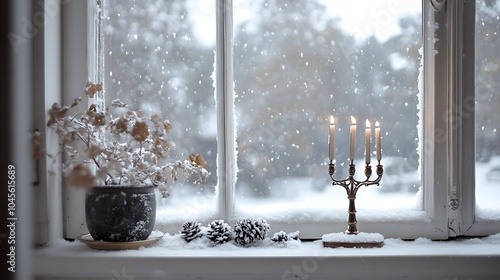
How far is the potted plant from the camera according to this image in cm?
144

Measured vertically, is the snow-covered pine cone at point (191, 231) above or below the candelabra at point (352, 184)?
below

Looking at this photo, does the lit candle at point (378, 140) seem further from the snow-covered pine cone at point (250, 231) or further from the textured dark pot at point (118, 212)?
the textured dark pot at point (118, 212)

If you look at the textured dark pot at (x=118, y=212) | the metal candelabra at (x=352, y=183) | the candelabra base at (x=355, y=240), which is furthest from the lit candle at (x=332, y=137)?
the textured dark pot at (x=118, y=212)

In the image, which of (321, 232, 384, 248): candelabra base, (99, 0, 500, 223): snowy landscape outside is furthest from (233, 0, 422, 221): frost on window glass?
(321, 232, 384, 248): candelabra base

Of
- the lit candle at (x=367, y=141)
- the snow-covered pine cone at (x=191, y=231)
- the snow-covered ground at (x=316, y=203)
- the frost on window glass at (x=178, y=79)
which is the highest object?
the frost on window glass at (x=178, y=79)

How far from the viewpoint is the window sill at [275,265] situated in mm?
1406

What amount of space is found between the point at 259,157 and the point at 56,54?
60 centimetres

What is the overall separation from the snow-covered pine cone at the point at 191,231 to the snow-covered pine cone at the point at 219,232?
31mm

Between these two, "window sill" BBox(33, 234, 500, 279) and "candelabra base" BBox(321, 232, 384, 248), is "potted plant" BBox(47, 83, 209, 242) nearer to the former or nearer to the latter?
"window sill" BBox(33, 234, 500, 279)

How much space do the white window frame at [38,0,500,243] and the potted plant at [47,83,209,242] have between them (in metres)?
0.13

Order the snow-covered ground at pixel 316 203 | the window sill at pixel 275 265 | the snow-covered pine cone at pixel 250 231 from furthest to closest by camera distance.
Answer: the snow-covered ground at pixel 316 203
the snow-covered pine cone at pixel 250 231
the window sill at pixel 275 265

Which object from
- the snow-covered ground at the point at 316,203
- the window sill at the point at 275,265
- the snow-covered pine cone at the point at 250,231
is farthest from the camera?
the snow-covered ground at the point at 316,203

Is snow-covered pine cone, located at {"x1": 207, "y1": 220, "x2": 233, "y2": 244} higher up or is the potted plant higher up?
the potted plant

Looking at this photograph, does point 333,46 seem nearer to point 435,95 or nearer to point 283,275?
point 435,95
